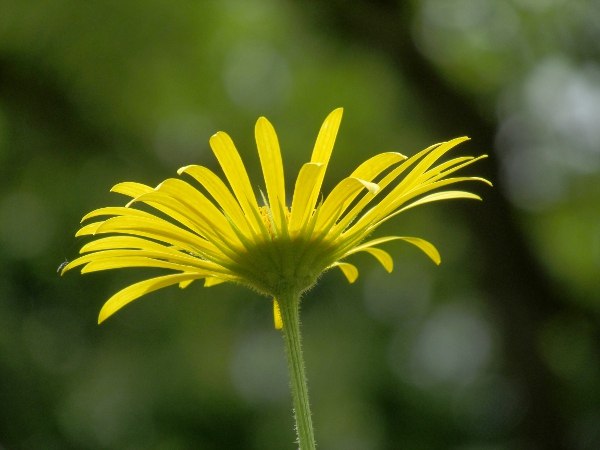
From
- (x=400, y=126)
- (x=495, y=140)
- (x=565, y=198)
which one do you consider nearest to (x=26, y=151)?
(x=400, y=126)

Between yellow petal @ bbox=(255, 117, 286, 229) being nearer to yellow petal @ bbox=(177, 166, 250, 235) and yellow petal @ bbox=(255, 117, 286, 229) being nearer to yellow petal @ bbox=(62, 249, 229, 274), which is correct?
yellow petal @ bbox=(177, 166, 250, 235)

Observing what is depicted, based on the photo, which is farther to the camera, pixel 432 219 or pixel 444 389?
pixel 444 389

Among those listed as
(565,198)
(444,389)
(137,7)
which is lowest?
(444,389)

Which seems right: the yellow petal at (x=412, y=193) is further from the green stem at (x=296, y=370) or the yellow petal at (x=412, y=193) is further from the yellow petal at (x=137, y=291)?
the yellow petal at (x=137, y=291)

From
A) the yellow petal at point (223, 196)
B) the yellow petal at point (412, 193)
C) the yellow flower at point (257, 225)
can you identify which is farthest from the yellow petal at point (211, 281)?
the yellow petal at point (412, 193)

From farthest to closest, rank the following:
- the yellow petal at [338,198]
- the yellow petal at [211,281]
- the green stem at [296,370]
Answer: the yellow petal at [211,281] < the yellow petal at [338,198] < the green stem at [296,370]

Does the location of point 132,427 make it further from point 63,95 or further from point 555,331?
point 555,331

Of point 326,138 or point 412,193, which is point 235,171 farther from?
point 412,193
